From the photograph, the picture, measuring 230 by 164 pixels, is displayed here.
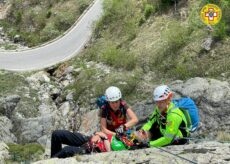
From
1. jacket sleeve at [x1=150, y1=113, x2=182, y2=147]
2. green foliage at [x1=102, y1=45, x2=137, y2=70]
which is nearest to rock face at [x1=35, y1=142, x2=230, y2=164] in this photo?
jacket sleeve at [x1=150, y1=113, x2=182, y2=147]

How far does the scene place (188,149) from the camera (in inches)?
287

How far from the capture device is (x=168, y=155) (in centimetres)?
A: 714

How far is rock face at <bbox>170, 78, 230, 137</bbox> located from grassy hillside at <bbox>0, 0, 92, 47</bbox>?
21710 millimetres

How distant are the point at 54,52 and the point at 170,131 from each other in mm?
28037

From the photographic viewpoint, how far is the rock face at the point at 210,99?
1695cm

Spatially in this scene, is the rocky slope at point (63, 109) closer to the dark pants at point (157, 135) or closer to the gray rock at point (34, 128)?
the gray rock at point (34, 128)

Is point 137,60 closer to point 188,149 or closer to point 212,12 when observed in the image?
point 212,12

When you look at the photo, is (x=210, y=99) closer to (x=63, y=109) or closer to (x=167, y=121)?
(x=63, y=109)

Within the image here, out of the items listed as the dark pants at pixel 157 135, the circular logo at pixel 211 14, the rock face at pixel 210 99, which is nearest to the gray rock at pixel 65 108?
the rock face at pixel 210 99

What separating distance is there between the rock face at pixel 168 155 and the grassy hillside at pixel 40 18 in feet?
104

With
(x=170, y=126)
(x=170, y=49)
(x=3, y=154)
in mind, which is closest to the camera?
(x=170, y=126)

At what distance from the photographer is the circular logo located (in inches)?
884

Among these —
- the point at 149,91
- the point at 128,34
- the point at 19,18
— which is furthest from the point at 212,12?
the point at 19,18

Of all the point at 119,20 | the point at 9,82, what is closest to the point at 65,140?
the point at 9,82
